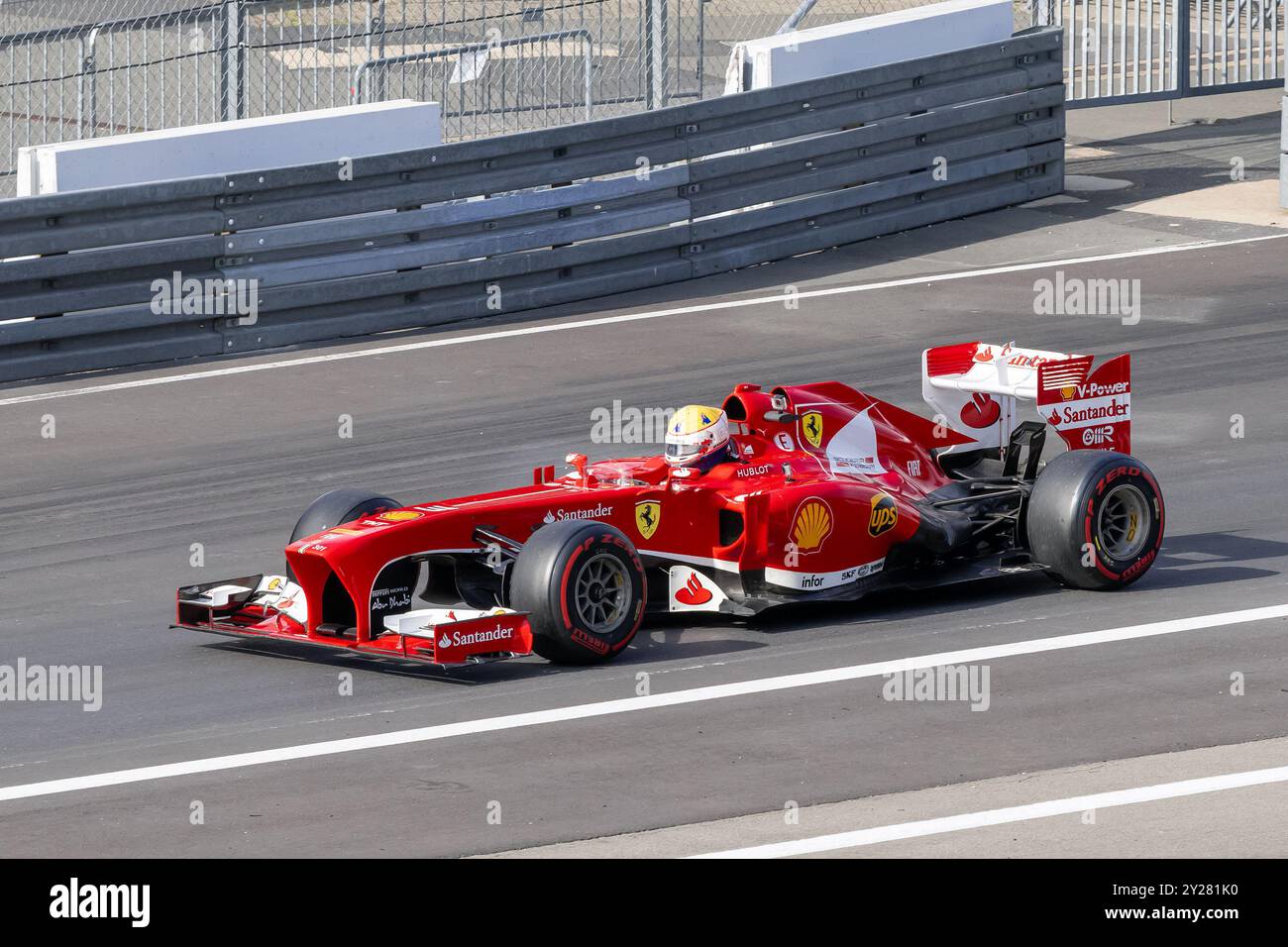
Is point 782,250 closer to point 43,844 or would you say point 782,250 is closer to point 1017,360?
point 1017,360

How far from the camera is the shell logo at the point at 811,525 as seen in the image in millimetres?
10039

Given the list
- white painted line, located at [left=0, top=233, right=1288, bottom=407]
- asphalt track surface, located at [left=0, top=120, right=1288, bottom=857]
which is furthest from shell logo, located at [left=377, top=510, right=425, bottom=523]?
white painted line, located at [left=0, top=233, right=1288, bottom=407]

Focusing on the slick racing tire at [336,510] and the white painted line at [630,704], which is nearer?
the white painted line at [630,704]

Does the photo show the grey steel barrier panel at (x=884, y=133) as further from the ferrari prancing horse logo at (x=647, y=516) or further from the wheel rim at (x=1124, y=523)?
the ferrari prancing horse logo at (x=647, y=516)

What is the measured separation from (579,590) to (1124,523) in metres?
2.93

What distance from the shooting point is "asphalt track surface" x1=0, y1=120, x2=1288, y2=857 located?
310 inches

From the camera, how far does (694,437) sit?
33.0 ft

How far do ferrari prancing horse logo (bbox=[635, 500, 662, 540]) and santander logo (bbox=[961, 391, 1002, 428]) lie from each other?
2.37 meters

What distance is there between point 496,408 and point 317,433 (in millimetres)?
1287

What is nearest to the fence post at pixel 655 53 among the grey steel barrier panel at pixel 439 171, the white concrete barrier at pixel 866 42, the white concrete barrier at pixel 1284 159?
the white concrete barrier at pixel 866 42

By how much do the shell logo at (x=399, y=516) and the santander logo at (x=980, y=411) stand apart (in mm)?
3467

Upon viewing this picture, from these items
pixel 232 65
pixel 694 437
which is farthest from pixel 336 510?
pixel 232 65

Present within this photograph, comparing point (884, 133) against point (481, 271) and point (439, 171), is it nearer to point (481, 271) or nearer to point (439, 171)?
point (481, 271)

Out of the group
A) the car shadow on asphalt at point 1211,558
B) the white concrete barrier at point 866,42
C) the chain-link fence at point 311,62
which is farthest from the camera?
the white concrete barrier at point 866,42
